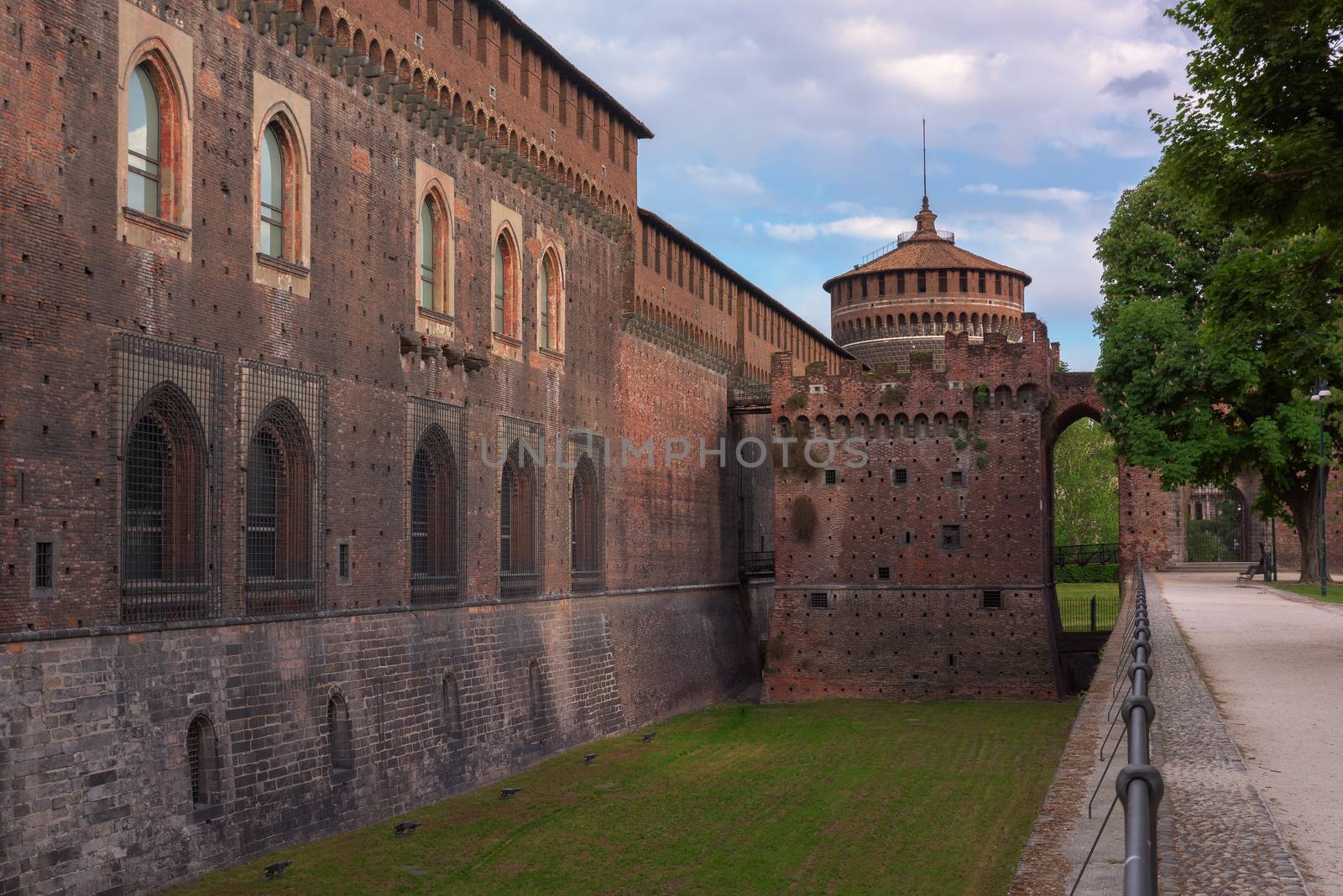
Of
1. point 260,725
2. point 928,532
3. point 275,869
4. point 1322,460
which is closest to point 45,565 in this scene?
point 260,725

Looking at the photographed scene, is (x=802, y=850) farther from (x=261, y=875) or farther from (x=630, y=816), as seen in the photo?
(x=261, y=875)

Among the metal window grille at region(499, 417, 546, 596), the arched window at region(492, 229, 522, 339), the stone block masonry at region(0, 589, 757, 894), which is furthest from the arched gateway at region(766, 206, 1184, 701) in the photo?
the arched window at region(492, 229, 522, 339)

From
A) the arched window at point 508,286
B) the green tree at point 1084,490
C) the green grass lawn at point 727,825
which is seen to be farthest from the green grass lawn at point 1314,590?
the green tree at point 1084,490

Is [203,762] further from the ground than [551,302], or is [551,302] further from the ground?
[551,302]

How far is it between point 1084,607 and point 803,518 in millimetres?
10939

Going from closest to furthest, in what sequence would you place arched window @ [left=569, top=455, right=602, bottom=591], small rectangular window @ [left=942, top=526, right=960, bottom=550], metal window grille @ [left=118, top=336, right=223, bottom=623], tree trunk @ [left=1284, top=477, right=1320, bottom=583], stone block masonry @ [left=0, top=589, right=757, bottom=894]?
1. stone block masonry @ [left=0, top=589, right=757, bottom=894]
2. metal window grille @ [left=118, top=336, right=223, bottom=623]
3. arched window @ [left=569, top=455, right=602, bottom=591]
4. tree trunk @ [left=1284, top=477, right=1320, bottom=583]
5. small rectangular window @ [left=942, top=526, right=960, bottom=550]

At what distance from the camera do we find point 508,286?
23906 millimetres

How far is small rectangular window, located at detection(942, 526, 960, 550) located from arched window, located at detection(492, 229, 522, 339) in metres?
13.0

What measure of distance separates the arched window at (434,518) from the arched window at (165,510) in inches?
201

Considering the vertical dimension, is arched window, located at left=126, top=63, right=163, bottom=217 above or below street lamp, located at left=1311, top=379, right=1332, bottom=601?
above

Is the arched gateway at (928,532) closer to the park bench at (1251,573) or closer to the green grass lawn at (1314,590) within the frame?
the park bench at (1251,573)

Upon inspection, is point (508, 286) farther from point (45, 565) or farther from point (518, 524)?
point (45, 565)

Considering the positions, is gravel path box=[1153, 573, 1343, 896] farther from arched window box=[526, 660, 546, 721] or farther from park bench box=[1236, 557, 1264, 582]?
park bench box=[1236, 557, 1264, 582]

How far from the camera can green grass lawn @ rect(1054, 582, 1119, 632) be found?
36000mm
